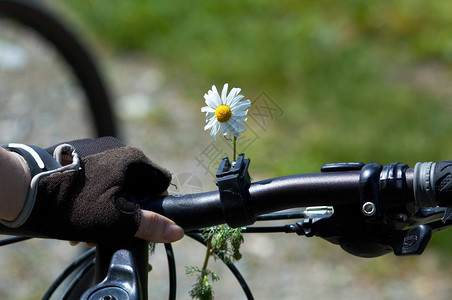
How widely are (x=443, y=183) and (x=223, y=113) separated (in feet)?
0.78

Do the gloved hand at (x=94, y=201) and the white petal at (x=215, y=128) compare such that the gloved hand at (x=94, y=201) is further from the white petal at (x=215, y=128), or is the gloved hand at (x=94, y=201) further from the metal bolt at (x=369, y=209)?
the metal bolt at (x=369, y=209)

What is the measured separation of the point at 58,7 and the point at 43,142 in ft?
4.15

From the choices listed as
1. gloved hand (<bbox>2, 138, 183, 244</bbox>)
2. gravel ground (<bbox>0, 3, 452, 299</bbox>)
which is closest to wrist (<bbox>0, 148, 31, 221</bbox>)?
gloved hand (<bbox>2, 138, 183, 244</bbox>)

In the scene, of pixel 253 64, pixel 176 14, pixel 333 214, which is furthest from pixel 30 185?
pixel 176 14

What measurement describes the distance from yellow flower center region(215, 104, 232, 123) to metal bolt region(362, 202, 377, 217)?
173 mm

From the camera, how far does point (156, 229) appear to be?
811 millimetres

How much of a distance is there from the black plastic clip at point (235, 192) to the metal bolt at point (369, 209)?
123 millimetres

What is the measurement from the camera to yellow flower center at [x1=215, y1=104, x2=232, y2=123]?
769mm

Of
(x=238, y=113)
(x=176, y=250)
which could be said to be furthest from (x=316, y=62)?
(x=238, y=113)

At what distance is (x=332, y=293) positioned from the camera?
8.72 ft

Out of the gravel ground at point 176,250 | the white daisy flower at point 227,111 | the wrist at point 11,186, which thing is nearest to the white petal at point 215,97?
the white daisy flower at point 227,111

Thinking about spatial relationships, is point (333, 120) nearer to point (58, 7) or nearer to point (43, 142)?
point (43, 142)

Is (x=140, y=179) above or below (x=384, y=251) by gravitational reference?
above

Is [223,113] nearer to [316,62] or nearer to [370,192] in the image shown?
[370,192]
